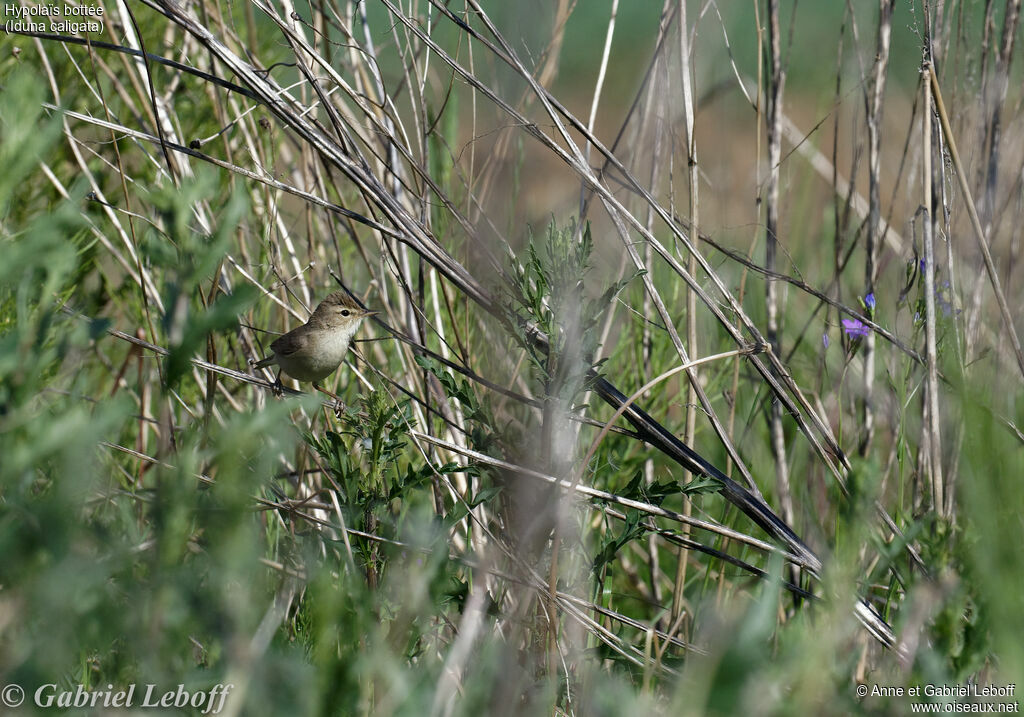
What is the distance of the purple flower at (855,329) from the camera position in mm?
1984

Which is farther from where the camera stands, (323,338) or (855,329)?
(323,338)

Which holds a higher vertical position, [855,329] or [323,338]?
[855,329]

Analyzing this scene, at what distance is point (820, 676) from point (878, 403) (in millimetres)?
→ 1664

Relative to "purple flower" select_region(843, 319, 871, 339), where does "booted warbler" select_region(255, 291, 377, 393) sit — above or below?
below

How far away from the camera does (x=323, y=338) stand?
96.8 inches

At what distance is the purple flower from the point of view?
198 cm

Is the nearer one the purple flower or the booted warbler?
the purple flower

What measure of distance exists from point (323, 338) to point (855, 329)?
1374mm

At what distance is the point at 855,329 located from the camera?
1996 mm

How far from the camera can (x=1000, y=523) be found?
1011 millimetres

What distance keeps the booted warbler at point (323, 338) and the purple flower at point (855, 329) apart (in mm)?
1149

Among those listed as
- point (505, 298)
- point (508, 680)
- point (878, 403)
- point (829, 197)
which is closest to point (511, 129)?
point (505, 298)

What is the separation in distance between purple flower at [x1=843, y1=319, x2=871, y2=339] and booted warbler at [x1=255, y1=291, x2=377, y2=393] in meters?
1.15

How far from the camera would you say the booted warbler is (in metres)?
2.39
